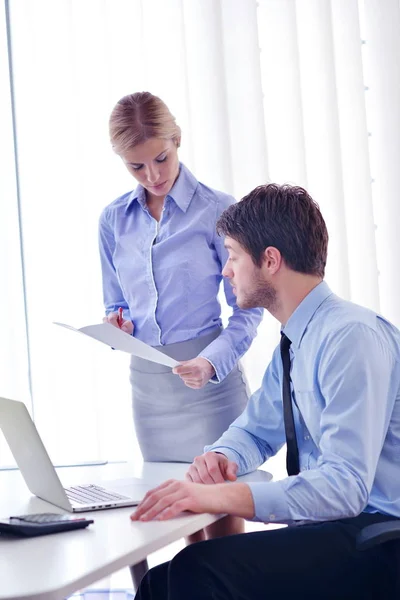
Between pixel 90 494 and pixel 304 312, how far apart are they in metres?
0.56

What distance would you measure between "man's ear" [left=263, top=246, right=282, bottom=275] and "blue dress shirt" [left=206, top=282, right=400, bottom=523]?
0.09 meters

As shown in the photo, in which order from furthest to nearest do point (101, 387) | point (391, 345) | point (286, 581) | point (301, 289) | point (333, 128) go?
point (101, 387)
point (333, 128)
point (301, 289)
point (391, 345)
point (286, 581)

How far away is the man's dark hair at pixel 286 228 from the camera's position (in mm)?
1769

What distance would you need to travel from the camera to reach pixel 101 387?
318 centimetres

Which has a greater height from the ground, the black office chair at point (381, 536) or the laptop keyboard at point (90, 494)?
the laptop keyboard at point (90, 494)

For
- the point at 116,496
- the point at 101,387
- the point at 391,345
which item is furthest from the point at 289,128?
the point at 116,496

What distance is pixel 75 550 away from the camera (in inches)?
48.7

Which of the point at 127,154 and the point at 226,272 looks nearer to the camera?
the point at 226,272

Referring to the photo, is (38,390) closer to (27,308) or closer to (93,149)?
(27,308)

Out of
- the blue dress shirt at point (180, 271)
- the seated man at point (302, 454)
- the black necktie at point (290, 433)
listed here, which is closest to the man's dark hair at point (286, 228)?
the seated man at point (302, 454)

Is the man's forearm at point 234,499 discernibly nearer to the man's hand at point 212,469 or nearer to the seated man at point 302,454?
the seated man at point 302,454

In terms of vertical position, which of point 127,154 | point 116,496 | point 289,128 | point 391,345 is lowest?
point 116,496

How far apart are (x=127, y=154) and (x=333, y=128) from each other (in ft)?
3.26

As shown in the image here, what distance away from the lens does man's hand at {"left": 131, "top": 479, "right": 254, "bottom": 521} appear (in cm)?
141
